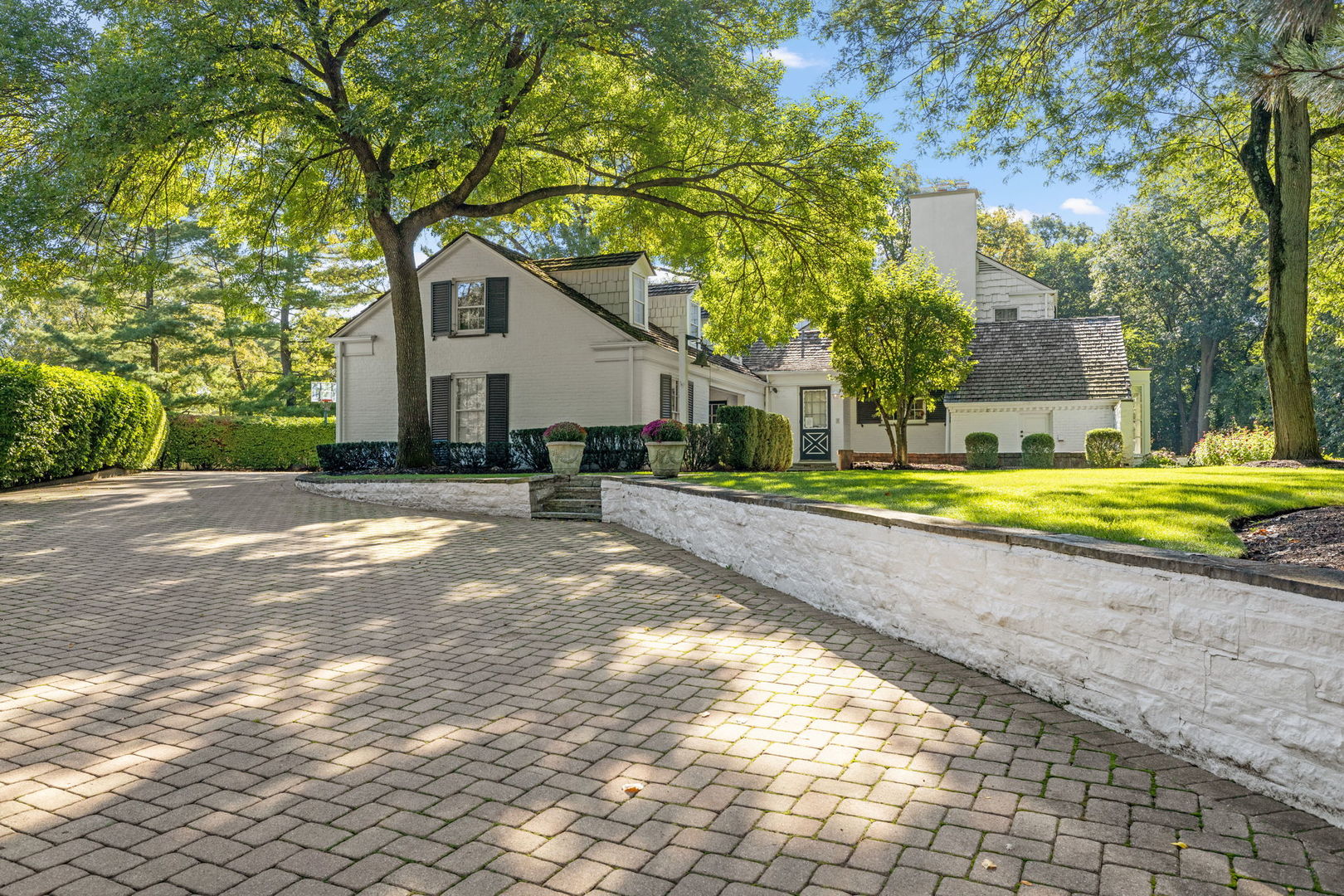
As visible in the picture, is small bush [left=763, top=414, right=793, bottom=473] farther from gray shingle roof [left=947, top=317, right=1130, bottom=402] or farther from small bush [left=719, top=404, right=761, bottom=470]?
gray shingle roof [left=947, top=317, right=1130, bottom=402]

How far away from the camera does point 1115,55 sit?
10.2 meters

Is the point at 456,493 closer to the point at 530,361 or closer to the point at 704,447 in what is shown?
the point at 704,447

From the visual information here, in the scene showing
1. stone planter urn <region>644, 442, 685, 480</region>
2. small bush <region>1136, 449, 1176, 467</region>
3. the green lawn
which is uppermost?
stone planter urn <region>644, 442, 685, 480</region>

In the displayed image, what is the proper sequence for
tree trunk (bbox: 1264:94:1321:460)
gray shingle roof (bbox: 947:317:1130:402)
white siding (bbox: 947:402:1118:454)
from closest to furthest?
1. tree trunk (bbox: 1264:94:1321:460)
2. white siding (bbox: 947:402:1118:454)
3. gray shingle roof (bbox: 947:317:1130:402)

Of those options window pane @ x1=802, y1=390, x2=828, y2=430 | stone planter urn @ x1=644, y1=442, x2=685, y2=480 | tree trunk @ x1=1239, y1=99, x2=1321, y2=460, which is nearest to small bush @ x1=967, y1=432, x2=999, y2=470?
window pane @ x1=802, y1=390, x2=828, y2=430

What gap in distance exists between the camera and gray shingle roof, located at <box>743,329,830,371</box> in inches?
1090

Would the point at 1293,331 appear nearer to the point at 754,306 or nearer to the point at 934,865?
the point at 754,306

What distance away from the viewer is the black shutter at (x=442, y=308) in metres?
21.7

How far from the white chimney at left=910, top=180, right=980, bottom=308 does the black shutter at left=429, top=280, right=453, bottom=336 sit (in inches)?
647

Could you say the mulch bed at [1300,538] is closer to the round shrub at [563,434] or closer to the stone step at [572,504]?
the stone step at [572,504]

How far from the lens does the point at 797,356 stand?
2839 centimetres

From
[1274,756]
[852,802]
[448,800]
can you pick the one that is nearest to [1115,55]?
[1274,756]

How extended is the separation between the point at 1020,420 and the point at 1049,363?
92.4 inches

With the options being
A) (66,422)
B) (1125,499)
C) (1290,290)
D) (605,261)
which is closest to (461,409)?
(605,261)
